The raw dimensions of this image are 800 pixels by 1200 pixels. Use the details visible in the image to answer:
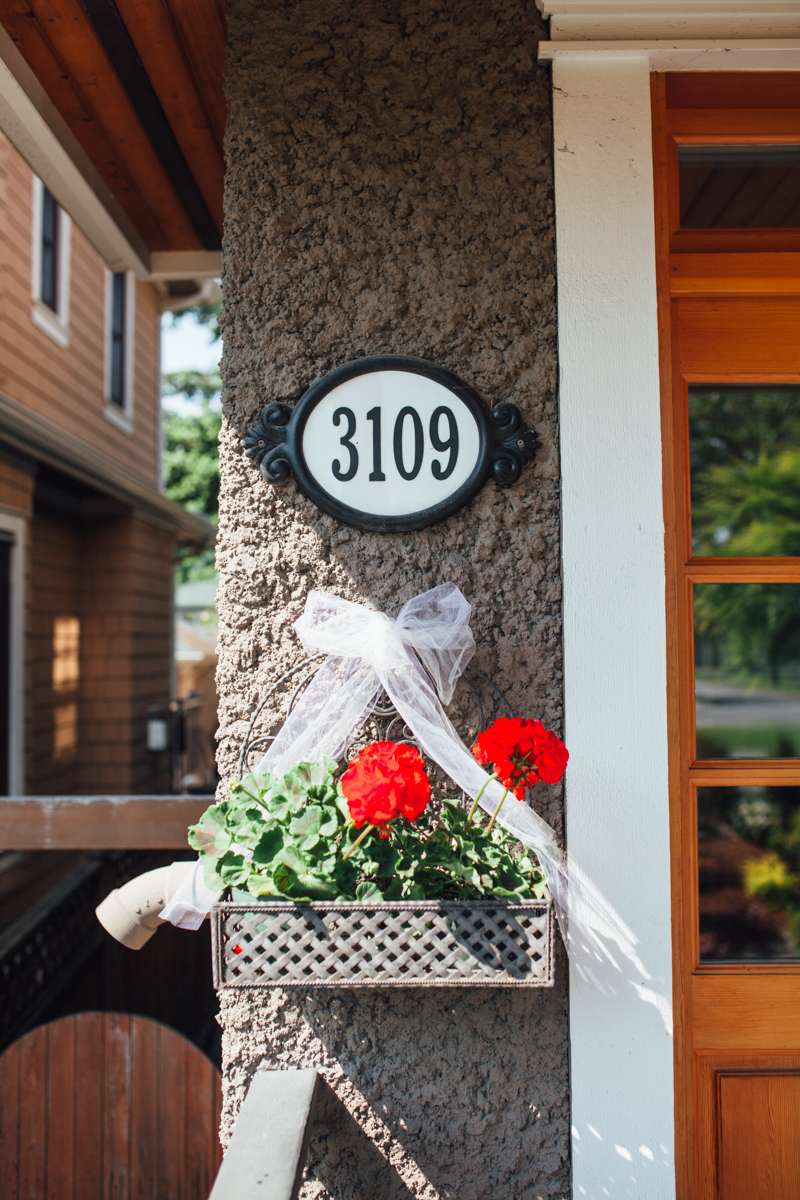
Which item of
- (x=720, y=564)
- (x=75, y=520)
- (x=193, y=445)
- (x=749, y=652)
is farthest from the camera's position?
(x=193, y=445)

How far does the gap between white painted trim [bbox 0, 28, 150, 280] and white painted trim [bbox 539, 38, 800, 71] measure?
120 cm

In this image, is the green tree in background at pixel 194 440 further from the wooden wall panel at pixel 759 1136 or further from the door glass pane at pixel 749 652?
the wooden wall panel at pixel 759 1136

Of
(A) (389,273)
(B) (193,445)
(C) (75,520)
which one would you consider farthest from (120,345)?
(B) (193,445)

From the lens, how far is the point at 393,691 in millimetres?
1251

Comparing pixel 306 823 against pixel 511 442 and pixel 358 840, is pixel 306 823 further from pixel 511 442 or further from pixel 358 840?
pixel 511 442

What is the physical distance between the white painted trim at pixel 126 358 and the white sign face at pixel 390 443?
5.20 meters

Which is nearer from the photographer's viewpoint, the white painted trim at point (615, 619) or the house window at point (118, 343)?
the white painted trim at point (615, 619)

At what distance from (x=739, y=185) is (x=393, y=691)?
1547mm

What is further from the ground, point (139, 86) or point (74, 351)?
point (74, 351)

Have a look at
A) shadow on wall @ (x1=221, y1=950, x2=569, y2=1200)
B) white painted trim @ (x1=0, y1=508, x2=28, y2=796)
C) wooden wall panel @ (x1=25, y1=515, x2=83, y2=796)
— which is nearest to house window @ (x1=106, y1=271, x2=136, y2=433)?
wooden wall panel @ (x1=25, y1=515, x2=83, y2=796)

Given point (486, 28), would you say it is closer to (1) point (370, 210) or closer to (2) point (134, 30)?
(1) point (370, 210)

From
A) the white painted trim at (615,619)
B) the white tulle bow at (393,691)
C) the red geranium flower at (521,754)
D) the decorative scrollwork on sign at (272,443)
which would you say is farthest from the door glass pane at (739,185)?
the red geranium flower at (521,754)

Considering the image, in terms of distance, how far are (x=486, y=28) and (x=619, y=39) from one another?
26cm

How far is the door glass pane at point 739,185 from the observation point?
1561 mm
